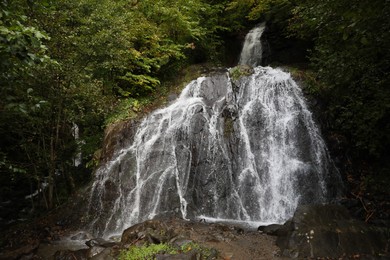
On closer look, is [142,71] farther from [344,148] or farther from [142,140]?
[344,148]

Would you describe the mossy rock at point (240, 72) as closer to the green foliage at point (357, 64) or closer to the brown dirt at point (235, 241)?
the green foliage at point (357, 64)

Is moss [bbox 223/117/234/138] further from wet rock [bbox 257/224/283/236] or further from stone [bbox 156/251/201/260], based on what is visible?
stone [bbox 156/251/201/260]

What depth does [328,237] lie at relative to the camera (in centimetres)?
666

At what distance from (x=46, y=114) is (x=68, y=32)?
2895 millimetres

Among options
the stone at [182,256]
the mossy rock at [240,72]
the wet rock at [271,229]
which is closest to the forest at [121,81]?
the mossy rock at [240,72]

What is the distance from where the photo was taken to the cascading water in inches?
393

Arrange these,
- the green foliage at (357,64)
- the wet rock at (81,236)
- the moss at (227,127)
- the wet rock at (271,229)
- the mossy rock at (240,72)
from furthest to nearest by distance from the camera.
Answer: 1. the mossy rock at (240,72)
2. the moss at (227,127)
3. the wet rock at (81,236)
4. the wet rock at (271,229)
5. the green foliage at (357,64)

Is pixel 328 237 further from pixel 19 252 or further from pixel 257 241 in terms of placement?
pixel 19 252

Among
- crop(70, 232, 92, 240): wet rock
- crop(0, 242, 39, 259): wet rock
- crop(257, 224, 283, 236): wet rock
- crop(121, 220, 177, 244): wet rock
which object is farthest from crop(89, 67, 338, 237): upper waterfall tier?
crop(121, 220, 177, 244): wet rock

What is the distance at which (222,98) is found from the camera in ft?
42.3

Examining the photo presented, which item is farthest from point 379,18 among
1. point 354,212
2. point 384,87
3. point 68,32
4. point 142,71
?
point 142,71

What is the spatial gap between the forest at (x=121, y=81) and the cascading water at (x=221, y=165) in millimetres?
1115

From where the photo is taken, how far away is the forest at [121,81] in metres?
6.23

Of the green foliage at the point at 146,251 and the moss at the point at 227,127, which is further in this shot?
the moss at the point at 227,127
